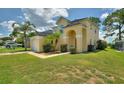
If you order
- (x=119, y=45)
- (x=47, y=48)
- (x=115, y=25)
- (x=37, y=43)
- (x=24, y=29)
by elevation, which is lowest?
(x=47, y=48)

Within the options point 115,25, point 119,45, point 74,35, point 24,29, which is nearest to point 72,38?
point 74,35

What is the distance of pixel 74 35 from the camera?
1905cm

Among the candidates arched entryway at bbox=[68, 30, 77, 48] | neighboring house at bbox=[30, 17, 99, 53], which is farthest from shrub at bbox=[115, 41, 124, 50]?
arched entryway at bbox=[68, 30, 77, 48]

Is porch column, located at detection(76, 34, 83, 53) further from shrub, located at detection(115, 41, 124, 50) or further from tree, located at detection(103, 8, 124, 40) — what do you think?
shrub, located at detection(115, 41, 124, 50)

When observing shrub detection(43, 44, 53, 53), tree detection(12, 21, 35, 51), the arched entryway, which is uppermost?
tree detection(12, 21, 35, 51)

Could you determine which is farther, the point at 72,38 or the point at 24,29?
the point at 24,29

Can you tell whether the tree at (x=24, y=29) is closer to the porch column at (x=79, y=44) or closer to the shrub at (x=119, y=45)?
the porch column at (x=79, y=44)

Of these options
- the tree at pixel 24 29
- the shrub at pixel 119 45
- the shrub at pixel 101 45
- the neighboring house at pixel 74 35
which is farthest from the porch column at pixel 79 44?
the shrub at pixel 119 45

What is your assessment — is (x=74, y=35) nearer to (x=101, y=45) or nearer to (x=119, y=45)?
(x=101, y=45)

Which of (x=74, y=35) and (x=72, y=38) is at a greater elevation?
(x=74, y=35)

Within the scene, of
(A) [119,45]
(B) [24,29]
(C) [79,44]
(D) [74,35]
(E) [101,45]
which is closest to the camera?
(C) [79,44]

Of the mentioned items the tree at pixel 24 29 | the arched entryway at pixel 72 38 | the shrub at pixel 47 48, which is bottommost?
the shrub at pixel 47 48

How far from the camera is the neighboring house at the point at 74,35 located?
17406 millimetres

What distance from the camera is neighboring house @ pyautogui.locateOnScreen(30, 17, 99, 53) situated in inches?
685
